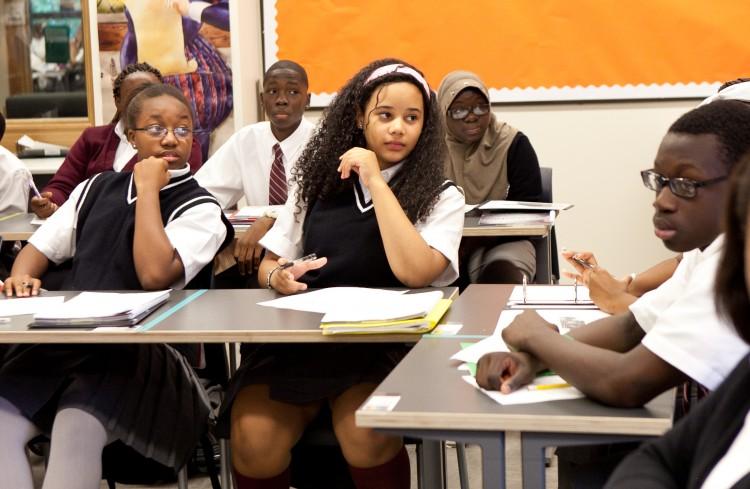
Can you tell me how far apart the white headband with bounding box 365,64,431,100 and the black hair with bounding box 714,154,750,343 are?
159 cm

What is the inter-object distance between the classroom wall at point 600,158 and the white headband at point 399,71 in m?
2.52

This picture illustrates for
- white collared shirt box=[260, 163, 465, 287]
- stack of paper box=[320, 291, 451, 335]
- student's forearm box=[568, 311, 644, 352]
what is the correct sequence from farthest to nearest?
1. white collared shirt box=[260, 163, 465, 287]
2. stack of paper box=[320, 291, 451, 335]
3. student's forearm box=[568, 311, 644, 352]

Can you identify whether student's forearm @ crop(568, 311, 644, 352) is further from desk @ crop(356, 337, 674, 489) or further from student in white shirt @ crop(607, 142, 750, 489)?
student in white shirt @ crop(607, 142, 750, 489)

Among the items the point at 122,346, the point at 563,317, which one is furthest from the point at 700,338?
the point at 122,346

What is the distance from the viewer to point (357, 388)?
7.45 ft

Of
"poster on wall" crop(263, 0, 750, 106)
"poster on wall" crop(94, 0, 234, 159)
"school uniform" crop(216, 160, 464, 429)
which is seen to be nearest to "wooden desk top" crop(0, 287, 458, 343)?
"school uniform" crop(216, 160, 464, 429)

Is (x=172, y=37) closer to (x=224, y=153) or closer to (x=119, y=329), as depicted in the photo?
(x=224, y=153)

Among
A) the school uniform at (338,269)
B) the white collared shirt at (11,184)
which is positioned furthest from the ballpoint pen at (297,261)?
the white collared shirt at (11,184)

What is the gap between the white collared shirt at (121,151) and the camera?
4.02m

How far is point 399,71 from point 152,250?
0.81m

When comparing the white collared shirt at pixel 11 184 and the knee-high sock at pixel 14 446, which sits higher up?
the white collared shirt at pixel 11 184

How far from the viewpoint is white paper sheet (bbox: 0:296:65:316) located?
2.36m

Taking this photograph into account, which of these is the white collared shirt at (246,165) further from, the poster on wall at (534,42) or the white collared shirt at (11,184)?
the poster on wall at (534,42)

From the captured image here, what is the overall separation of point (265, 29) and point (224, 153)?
1461 millimetres
